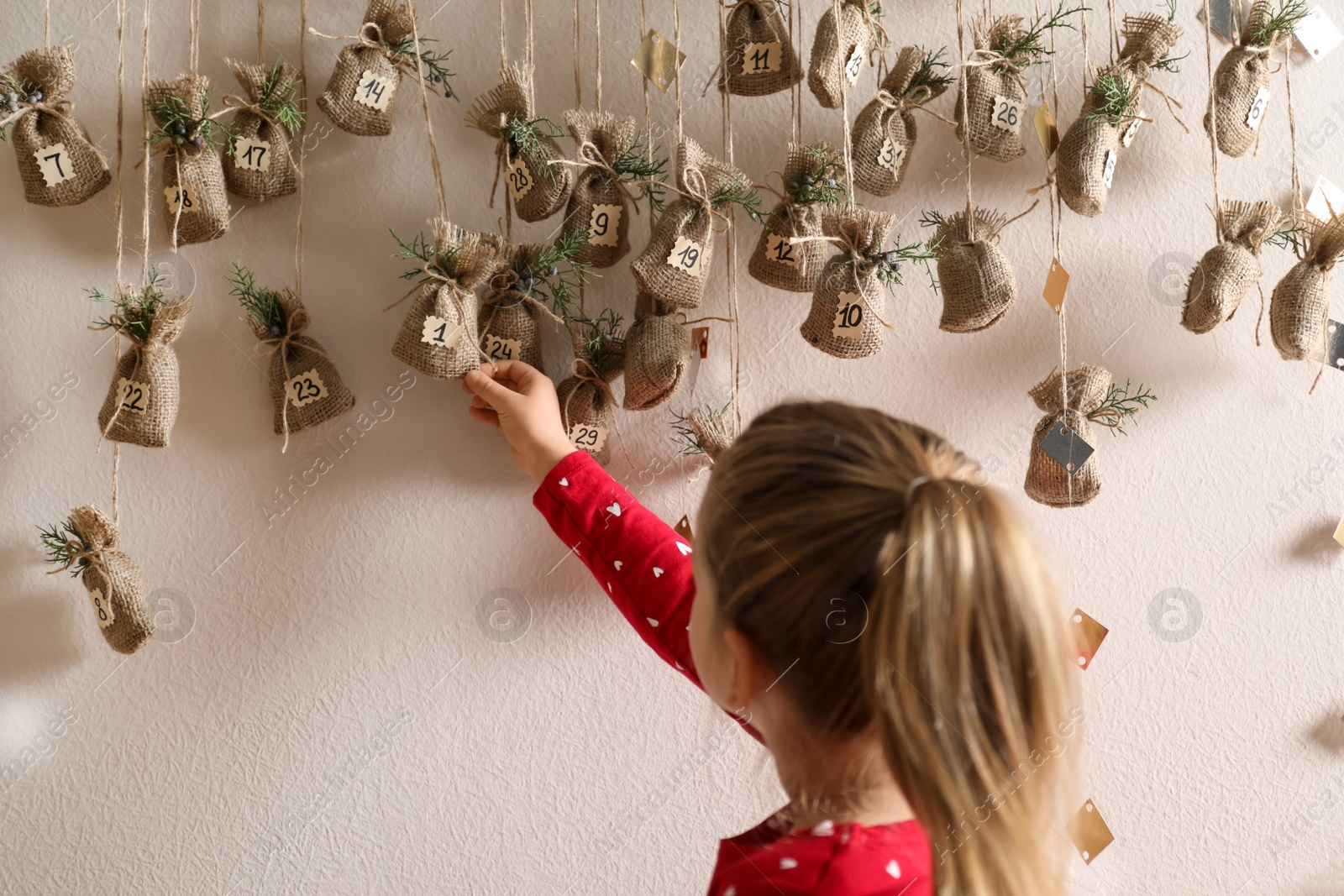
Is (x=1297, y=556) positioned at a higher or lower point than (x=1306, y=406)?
lower

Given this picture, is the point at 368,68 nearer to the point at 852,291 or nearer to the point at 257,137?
the point at 257,137

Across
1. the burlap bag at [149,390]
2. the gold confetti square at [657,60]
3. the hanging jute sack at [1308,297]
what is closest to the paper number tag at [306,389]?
the burlap bag at [149,390]

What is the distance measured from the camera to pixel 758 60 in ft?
3.40

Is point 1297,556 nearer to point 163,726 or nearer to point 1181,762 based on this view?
point 1181,762

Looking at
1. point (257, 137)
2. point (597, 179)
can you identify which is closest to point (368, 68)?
point (257, 137)

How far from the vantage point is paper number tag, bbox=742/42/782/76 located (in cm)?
103

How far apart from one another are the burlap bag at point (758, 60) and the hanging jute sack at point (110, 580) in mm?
866

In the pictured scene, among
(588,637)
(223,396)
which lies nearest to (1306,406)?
(588,637)

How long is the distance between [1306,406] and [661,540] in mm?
860

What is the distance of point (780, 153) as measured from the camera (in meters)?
1.16

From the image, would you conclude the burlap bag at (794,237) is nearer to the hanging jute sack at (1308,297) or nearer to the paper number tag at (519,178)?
the paper number tag at (519,178)

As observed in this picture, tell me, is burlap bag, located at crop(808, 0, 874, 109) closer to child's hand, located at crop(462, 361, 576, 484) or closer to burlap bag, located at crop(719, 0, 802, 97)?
burlap bag, located at crop(719, 0, 802, 97)

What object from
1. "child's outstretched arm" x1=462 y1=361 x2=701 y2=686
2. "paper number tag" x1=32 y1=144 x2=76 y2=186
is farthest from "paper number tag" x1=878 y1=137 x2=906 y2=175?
"paper number tag" x1=32 y1=144 x2=76 y2=186

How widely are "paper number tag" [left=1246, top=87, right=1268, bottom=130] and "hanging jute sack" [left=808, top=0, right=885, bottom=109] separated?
1.50 feet
